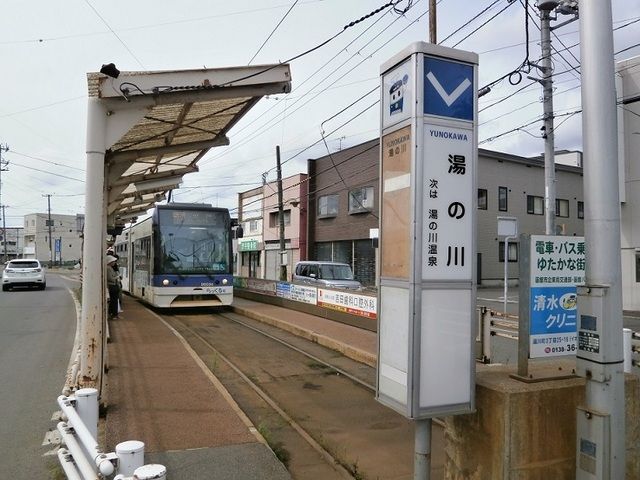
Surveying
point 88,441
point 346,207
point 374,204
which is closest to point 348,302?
point 88,441

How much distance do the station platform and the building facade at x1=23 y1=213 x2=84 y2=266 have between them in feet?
309

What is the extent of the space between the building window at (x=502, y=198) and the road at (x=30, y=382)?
25.1 meters

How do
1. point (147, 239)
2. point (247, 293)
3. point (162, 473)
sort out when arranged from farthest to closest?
point (247, 293) → point (147, 239) → point (162, 473)

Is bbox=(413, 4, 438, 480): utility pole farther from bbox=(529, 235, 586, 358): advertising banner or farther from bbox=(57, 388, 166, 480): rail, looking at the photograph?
bbox=(57, 388, 166, 480): rail

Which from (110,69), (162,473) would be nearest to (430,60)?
(162,473)

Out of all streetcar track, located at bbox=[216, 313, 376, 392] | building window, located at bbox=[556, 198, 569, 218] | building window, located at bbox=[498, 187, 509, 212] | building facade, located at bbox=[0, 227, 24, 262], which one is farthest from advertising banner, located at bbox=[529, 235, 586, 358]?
building facade, located at bbox=[0, 227, 24, 262]

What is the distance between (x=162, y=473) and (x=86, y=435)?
86 centimetres

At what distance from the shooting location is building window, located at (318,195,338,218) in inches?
1327

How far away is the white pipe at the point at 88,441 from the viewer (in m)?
2.74

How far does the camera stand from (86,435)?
→ 316 cm

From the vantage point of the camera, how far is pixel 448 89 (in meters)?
3.52

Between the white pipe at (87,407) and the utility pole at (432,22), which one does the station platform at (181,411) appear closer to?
the white pipe at (87,407)

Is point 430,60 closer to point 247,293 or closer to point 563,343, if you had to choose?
point 563,343

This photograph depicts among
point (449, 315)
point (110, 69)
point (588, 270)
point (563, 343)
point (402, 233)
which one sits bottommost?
point (563, 343)
